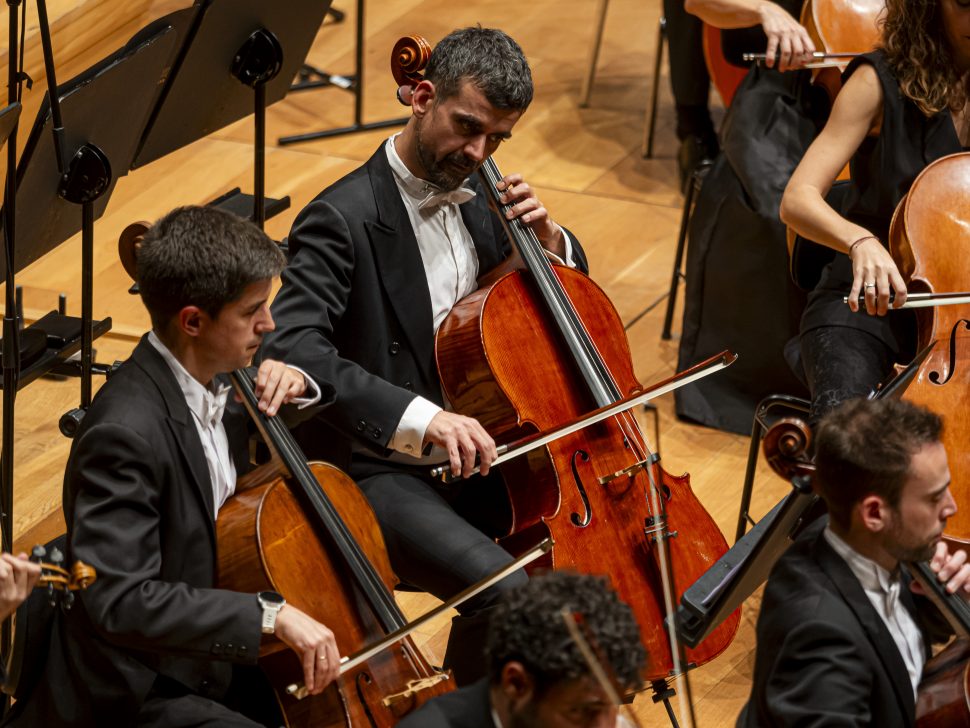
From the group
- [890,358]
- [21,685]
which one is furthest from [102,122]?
[890,358]

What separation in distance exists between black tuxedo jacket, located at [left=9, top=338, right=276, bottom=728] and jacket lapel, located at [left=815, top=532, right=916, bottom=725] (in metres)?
0.78

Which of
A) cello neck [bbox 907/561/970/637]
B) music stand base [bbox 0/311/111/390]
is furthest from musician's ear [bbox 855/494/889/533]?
music stand base [bbox 0/311/111/390]

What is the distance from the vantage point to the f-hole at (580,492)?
2.25 meters

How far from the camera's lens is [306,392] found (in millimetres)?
2258

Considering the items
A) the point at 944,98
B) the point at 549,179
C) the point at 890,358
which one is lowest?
the point at 890,358

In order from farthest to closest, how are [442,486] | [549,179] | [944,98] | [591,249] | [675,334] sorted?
[549,179]
[591,249]
[675,334]
[944,98]
[442,486]

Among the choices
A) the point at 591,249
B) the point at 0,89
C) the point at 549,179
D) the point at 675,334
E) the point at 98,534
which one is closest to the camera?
the point at 98,534

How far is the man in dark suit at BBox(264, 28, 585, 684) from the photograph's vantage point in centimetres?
232

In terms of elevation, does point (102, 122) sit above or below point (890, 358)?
above

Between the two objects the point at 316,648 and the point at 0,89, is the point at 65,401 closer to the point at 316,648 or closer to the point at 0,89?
the point at 0,89

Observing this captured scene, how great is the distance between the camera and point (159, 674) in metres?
1.98

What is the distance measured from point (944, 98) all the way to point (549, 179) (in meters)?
2.11

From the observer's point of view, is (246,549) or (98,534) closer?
(98,534)

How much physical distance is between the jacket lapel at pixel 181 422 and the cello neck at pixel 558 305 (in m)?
0.72
